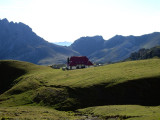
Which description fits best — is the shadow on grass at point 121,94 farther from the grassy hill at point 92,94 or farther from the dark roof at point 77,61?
the dark roof at point 77,61

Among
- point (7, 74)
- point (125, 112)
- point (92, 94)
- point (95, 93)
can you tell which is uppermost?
point (7, 74)

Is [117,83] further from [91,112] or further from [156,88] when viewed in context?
[91,112]

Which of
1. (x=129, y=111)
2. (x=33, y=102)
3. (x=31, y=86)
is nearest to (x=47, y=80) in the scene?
(x=31, y=86)

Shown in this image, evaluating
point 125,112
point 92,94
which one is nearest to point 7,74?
point 92,94

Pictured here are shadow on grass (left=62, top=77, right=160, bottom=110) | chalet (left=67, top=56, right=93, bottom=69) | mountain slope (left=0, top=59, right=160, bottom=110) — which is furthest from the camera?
chalet (left=67, top=56, right=93, bottom=69)

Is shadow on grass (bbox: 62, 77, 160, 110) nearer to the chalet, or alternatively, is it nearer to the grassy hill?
the grassy hill

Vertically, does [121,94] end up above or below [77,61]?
below

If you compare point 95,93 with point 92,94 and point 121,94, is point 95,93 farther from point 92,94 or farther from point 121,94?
point 121,94

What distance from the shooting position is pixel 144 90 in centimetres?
6881

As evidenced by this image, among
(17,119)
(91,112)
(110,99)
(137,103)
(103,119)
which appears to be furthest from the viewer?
(110,99)

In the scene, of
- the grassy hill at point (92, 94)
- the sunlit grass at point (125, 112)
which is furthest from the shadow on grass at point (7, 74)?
the sunlit grass at point (125, 112)

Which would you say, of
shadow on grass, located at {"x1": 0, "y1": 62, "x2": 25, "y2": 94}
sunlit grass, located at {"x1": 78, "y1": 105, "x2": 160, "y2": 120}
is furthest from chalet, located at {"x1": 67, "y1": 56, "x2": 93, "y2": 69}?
sunlit grass, located at {"x1": 78, "y1": 105, "x2": 160, "y2": 120}

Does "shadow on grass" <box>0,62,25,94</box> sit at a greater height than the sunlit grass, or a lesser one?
greater

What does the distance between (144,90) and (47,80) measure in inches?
1832
